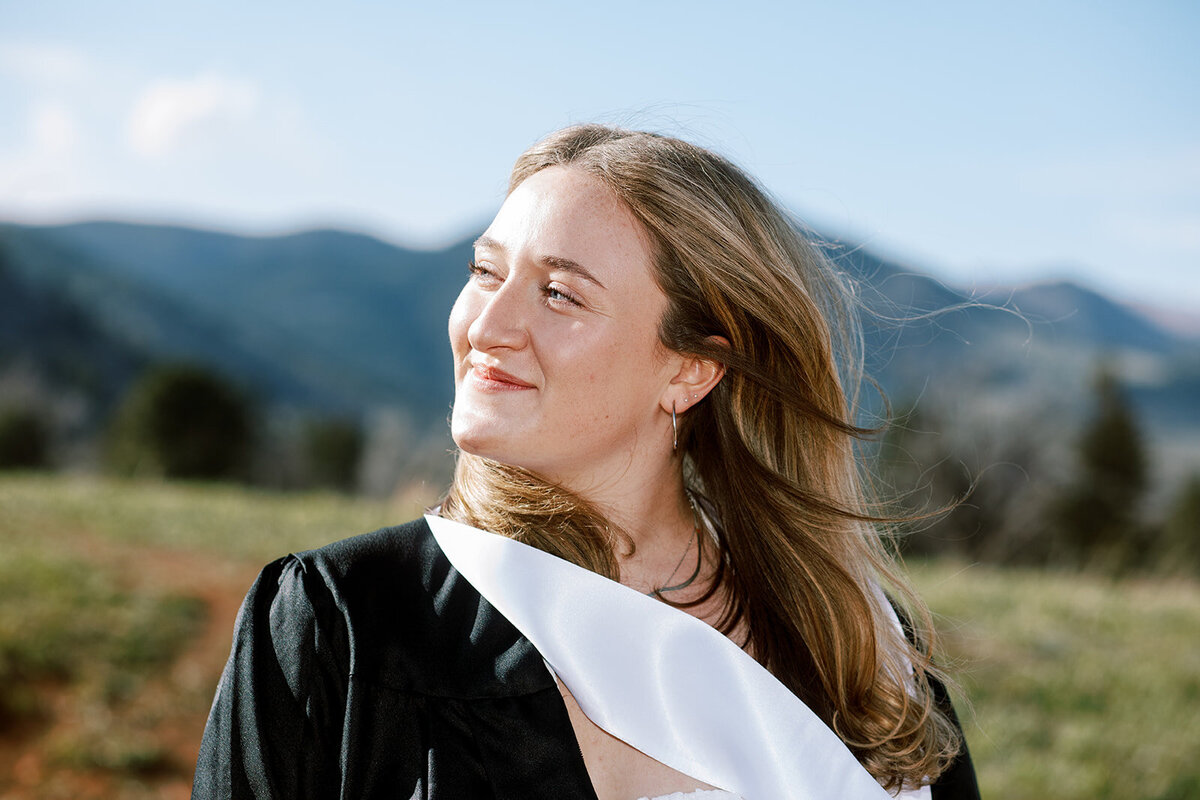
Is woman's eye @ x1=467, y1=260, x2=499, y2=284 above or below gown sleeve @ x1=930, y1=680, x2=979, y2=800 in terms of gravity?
above

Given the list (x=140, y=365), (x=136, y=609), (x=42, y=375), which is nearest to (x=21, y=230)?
(x=140, y=365)

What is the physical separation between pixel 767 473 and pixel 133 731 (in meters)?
3.46

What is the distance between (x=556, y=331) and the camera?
6.04 feet

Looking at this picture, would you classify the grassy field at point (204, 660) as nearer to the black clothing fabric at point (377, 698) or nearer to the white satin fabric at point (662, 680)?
the white satin fabric at point (662, 680)

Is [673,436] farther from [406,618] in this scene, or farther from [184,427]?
[184,427]

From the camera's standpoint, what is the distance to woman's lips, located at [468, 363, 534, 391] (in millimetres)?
1827

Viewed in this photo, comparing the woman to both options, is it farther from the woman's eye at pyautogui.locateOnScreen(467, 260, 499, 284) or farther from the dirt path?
the dirt path

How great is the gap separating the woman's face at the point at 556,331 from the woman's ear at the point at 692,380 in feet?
0.27

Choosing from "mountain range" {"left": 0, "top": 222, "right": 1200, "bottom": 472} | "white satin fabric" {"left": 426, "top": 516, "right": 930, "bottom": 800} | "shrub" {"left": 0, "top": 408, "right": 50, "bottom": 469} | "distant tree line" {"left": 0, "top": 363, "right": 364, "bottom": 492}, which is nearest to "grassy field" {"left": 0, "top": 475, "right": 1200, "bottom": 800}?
"white satin fabric" {"left": 426, "top": 516, "right": 930, "bottom": 800}

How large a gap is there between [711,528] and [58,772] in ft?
10.9

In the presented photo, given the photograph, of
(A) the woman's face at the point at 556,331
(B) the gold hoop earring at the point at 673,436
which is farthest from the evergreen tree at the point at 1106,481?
(A) the woman's face at the point at 556,331

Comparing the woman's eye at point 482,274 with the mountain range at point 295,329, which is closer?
the woman's eye at point 482,274

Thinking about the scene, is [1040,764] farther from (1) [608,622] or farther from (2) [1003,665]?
(1) [608,622]

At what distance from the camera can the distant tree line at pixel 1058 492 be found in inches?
714
